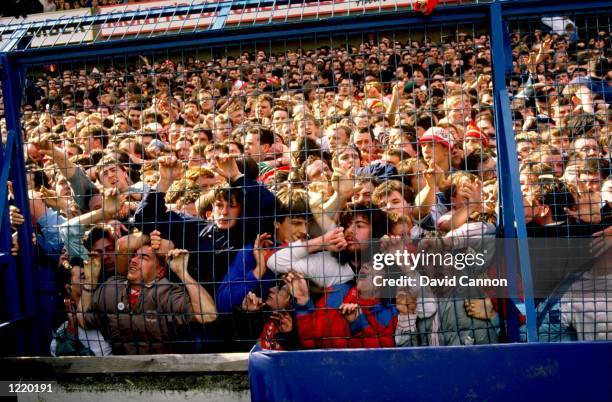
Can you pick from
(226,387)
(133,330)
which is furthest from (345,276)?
(133,330)

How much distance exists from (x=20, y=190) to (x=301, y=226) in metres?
1.61

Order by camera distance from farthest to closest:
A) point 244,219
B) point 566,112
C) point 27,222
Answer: point 566,112
point 27,222
point 244,219

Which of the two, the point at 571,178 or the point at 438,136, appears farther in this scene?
the point at 571,178

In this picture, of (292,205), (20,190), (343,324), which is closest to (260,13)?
(292,205)

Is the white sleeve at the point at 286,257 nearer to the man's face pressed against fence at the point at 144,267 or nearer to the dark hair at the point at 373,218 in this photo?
the dark hair at the point at 373,218

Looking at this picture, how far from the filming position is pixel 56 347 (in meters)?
4.14

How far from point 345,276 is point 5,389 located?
74.6 inches

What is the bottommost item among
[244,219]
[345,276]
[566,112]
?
[345,276]

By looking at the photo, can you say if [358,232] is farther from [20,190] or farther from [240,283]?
[20,190]

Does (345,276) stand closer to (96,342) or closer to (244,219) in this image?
(244,219)

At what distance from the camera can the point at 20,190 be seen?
4.15 metres

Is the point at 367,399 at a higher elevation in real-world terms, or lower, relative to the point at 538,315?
lower

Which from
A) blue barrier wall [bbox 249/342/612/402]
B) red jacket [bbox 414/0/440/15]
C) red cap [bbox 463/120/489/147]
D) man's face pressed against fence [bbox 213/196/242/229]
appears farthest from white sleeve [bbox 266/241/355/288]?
red jacket [bbox 414/0/440/15]

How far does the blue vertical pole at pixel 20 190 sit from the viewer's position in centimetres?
407
